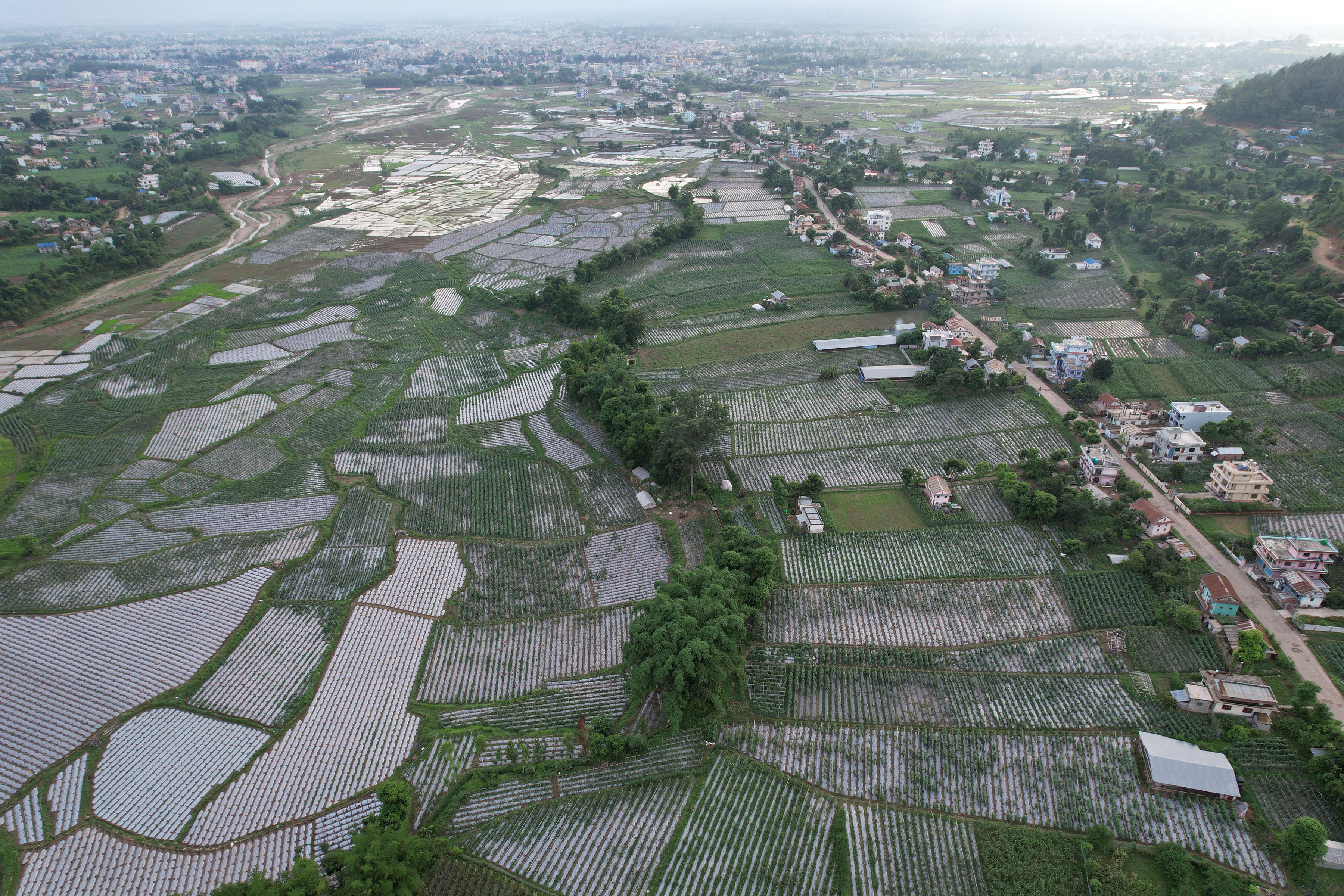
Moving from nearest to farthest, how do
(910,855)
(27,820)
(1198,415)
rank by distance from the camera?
1. (910,855)
2. (27,820)
3. (1198,415)

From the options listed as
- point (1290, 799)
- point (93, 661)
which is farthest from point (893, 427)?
point (93, 661)

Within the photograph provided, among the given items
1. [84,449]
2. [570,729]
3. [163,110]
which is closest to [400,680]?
[570,729]

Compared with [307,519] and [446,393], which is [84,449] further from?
[446,393]

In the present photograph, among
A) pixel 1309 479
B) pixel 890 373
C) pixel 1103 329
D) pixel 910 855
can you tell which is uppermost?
pixel 1103 329

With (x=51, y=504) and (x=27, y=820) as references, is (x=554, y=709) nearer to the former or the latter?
(x=27, y=820)

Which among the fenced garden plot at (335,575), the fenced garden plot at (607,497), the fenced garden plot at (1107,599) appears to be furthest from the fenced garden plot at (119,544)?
the fenced garden plot at (1107,599)

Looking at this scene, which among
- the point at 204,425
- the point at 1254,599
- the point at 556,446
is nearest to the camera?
the point at 1254,599
